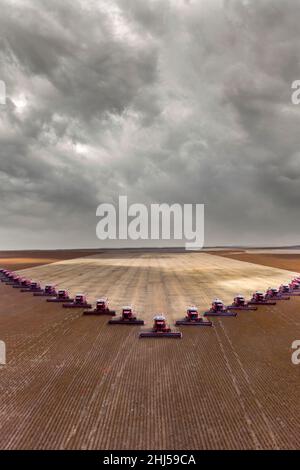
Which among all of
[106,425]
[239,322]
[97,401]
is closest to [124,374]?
[97,401]

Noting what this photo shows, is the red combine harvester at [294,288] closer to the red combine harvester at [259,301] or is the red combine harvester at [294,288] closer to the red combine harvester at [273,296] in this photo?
the red combine harvester at [273,296]

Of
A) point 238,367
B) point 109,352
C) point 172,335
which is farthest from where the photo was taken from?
point 172,335

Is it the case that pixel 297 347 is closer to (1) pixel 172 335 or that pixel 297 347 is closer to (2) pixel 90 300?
(1) pixel 172 335

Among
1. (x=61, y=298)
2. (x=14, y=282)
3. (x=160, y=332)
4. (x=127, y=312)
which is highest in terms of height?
(x=127, y=312)

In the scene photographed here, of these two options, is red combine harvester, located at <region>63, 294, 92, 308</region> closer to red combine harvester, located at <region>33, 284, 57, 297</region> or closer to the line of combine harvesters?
the line of combine harvesters

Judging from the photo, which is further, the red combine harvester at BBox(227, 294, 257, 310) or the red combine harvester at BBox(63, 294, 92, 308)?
the red combine harvester at BBox(63, 294, 92, 308)

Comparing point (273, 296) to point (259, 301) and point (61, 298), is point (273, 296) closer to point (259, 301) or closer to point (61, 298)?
point (259, 301)

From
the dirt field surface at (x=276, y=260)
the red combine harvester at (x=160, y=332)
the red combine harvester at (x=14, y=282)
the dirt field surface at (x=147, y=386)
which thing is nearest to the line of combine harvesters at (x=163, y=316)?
the red combine harvester at (x=160, y=332)

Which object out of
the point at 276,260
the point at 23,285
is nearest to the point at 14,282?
the point at 23,285

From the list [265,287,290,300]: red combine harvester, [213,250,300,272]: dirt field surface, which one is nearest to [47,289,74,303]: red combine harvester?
[265,287,290,300]: red combine harvester
